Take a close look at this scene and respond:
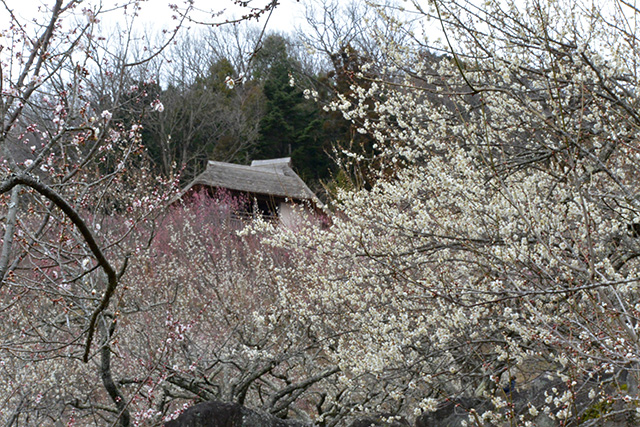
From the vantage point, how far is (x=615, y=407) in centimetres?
355

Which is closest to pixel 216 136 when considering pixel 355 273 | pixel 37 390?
pixel 37 390

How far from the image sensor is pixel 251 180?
59.9ft

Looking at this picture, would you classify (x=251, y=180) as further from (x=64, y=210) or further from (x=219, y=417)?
(x=64, y=210)

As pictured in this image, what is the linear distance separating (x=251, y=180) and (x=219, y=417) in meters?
14.1

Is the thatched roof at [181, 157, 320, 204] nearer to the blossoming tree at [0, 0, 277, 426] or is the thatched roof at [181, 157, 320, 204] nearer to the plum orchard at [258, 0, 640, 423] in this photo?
the blossoming tree at [0, 0, 277, 426]

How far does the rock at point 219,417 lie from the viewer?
4473 mm

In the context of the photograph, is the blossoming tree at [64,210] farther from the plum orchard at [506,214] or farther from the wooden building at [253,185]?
the wooden building at [253,185]

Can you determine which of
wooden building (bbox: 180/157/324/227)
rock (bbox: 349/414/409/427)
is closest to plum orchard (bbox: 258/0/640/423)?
rock (bbox: 349/414/409/427)

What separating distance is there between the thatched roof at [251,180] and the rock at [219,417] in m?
12.2

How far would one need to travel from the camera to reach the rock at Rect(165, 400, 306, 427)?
14.7 ft

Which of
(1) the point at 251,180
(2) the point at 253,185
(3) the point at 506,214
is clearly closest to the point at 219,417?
(3) the point at 506,214

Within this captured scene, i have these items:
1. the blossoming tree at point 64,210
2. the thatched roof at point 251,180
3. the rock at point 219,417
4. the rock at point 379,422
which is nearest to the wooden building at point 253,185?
the thatched roof at point 251,180

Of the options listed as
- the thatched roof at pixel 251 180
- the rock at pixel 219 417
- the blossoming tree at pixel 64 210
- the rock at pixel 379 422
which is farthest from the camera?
the thatched roof at pixel 251 180

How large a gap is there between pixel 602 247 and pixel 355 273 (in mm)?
1916
